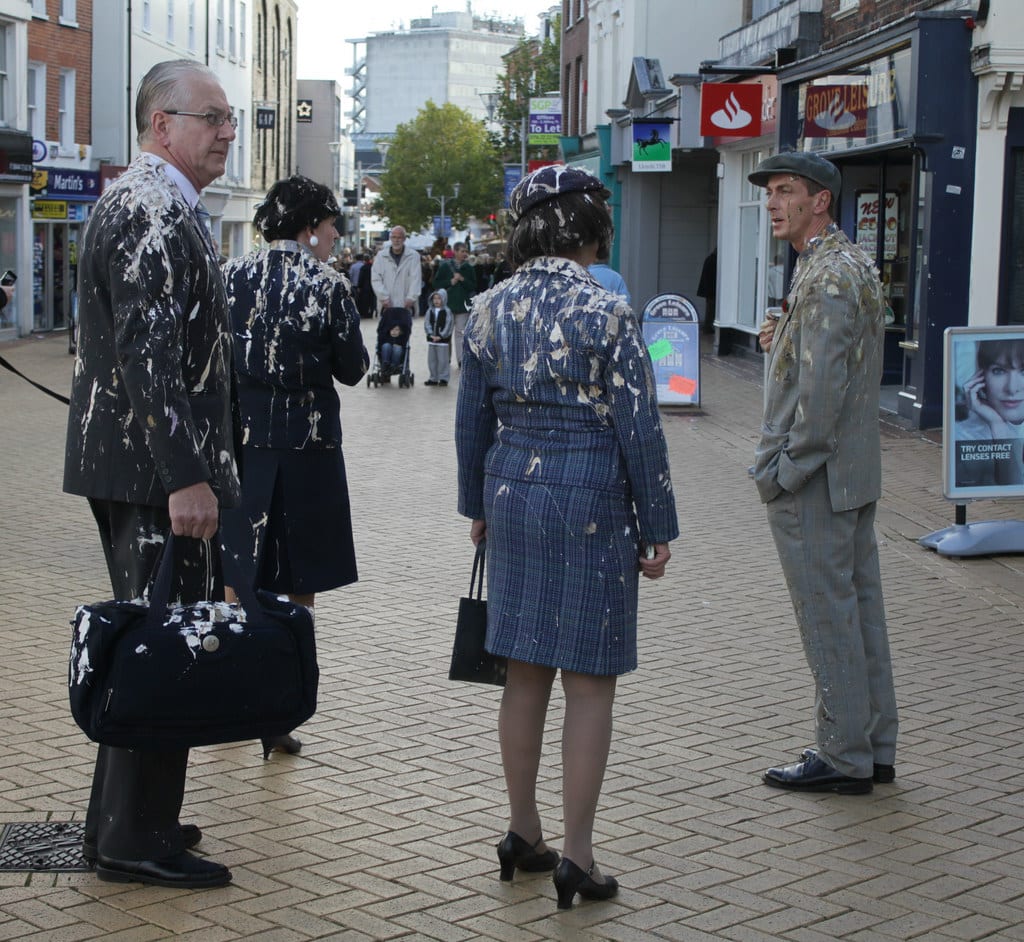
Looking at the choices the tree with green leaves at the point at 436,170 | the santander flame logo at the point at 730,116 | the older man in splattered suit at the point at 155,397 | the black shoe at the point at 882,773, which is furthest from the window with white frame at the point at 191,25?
the tree with green leaves at the point at 436,170

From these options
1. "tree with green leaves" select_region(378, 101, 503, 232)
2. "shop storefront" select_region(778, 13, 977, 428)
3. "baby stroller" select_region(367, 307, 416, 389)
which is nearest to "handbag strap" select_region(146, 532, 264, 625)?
"shop storefront" select_region(778, 13, 977, 428)

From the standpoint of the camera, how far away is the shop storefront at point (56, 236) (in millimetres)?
31641

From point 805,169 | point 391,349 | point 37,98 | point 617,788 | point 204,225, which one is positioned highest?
point 37,98

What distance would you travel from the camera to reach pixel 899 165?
18.6 m

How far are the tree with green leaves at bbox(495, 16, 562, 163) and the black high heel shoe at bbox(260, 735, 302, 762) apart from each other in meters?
62.0

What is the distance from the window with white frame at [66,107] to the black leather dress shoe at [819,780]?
108ft

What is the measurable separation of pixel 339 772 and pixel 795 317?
2053 millimetres

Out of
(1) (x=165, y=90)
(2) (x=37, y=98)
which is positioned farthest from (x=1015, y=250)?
(2) (x=37, y=98)

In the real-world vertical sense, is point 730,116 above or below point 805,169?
above

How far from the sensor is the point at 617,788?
196 inches

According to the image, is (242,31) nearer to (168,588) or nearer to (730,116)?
(730,116)

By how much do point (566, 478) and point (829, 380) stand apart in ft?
4.03

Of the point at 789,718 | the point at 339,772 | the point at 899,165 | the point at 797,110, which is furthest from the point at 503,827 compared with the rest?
the point at 797,110

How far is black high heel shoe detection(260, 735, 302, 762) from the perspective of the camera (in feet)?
17.3
